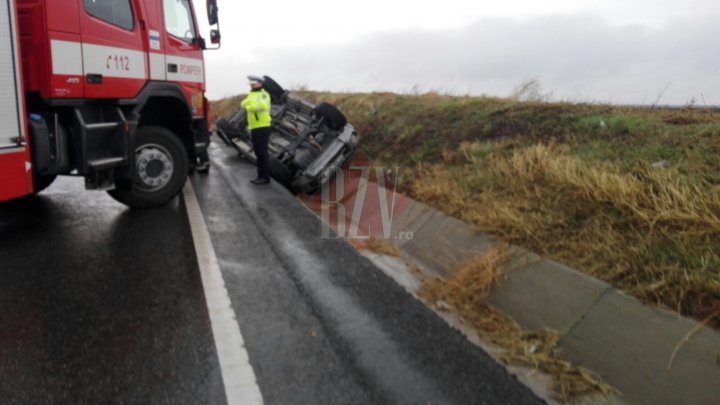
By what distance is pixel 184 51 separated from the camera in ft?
23.3

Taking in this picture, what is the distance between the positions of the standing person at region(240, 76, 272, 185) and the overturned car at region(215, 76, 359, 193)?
0.93 feet

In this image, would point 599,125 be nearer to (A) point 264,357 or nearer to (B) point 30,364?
(A) point 264,357

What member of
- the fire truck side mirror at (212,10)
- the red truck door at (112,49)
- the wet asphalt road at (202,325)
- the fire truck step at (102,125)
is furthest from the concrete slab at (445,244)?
the fire truck side mirror at (212,10)

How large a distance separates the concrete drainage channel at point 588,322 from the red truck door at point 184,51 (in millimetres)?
3484

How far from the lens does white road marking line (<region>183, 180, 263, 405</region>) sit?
2.73 m

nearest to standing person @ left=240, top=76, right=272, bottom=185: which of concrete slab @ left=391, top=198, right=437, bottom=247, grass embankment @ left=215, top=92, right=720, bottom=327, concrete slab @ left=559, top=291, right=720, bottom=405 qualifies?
grass embankment @ left=215, top=92, right=720, bottom=327

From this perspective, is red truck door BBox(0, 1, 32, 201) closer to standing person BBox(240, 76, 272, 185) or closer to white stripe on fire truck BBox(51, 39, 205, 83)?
white stripe on fire truck BBox(51, 39, 205, 83)

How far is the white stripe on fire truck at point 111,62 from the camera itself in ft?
16.8

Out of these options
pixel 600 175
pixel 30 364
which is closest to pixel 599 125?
pixel 600 175

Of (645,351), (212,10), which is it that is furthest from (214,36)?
(645,351)

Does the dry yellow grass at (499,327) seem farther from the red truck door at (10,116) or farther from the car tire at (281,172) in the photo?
the car tire at (281,172)

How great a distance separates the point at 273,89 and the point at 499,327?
290 inches

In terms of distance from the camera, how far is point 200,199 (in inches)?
289

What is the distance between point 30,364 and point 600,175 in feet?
14.7
